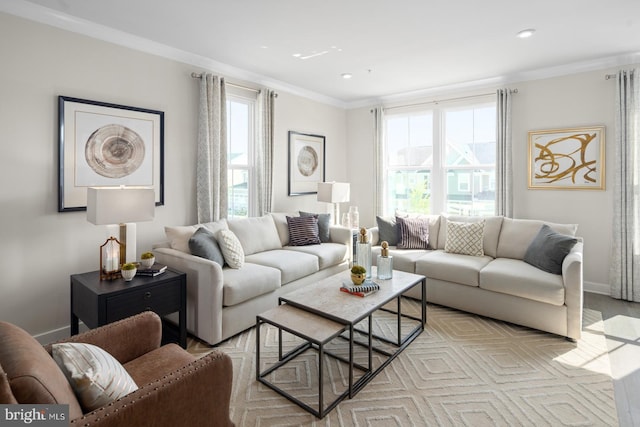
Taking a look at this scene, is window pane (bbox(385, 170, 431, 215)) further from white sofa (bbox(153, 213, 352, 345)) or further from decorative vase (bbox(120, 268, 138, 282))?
decorative vase (bbox(120, 268, 138, 282))

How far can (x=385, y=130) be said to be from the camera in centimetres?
571

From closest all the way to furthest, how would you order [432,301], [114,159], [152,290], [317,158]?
[152,290], [114,159], [432,301], [317,158]

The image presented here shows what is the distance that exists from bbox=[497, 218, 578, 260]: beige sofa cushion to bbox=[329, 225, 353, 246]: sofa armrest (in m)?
1.75

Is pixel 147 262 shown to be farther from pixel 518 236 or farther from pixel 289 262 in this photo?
pixel 518 236

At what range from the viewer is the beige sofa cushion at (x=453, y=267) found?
3461 mm

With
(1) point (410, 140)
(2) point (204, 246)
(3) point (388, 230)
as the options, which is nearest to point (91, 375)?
(2) point (204, 246)

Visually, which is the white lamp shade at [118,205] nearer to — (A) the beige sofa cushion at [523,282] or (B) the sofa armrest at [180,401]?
(B) the sofa armrest at [180,401]

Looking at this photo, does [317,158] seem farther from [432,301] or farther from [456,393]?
[456,393]

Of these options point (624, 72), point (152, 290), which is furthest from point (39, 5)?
point (624, 72)

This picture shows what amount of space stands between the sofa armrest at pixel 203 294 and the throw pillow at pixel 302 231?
4.99ft

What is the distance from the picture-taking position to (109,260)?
2709 mm

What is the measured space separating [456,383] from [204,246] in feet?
7.42

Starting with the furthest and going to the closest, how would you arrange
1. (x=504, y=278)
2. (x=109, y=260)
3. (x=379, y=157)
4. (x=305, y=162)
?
1. (x=379, y=157)
2. (x=305, y=162)
3. (x=504, y=278)
4. (x=109, y=260)

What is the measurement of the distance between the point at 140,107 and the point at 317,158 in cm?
274
